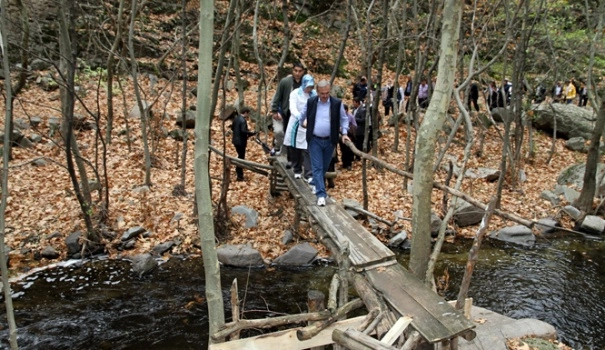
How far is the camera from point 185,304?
6.72 m

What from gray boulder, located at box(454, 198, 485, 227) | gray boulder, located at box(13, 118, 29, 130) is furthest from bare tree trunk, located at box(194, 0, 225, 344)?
gray boulder, located at box(13, 118, 29, 130)

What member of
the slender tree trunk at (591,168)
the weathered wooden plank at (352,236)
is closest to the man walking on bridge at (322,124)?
the weathered wooden plank at (352,236)

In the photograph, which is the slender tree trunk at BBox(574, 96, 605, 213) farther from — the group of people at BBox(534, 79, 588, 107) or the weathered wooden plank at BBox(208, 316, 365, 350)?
the group of people at BBox(534, 79, 588, 107)

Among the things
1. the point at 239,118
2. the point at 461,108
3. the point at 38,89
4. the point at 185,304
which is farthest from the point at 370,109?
the point at 38,89

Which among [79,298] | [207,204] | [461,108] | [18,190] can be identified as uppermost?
[461,108]

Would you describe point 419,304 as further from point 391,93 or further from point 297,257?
point 391,93

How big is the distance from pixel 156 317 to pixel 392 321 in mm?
3704

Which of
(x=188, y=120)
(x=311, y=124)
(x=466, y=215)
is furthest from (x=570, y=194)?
(x=188, y=120)

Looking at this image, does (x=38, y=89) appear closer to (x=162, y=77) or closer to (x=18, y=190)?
(x=162, y=77)

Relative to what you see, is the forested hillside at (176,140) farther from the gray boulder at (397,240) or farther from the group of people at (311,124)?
the group of people at (311,124)

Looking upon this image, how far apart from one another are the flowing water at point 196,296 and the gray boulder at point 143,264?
12 cm

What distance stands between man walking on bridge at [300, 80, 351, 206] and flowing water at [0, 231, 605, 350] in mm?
2215

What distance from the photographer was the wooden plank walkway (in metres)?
3.99

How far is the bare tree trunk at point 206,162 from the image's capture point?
9.36 ft
